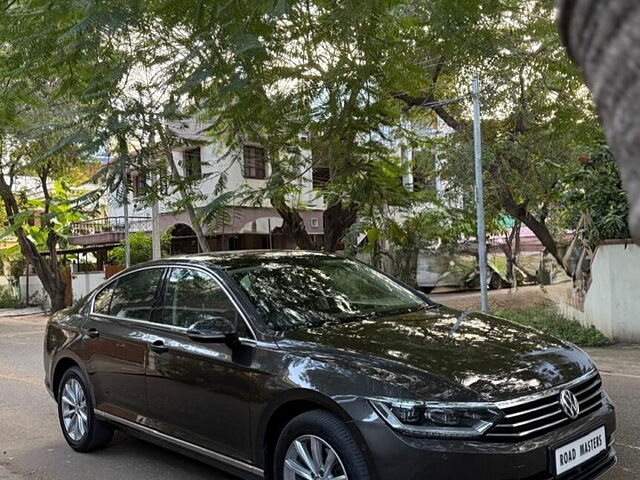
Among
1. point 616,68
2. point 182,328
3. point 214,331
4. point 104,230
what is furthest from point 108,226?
point 616,68

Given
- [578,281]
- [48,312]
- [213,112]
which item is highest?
[213,112]

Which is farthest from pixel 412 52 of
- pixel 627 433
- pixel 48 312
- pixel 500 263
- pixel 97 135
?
pixel 48 312

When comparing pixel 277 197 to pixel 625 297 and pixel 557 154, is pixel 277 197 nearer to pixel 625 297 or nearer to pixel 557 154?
pixel 625 297

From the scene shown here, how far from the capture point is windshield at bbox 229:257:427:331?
423cm

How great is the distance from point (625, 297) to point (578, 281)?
1.48 m

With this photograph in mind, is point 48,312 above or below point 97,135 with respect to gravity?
below

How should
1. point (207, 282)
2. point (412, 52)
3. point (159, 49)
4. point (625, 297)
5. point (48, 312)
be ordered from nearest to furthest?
point (207, 282) < point (159, 49) < point (412, 52) < point (625, 297) < point (48, 312)

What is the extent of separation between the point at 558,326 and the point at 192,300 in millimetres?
7346

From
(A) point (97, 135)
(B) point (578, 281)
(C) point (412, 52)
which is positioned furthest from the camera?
(B) point (578, 281)

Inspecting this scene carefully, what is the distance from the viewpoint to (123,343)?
498 cm

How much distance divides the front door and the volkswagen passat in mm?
11

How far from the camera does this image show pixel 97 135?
4980 millimetres

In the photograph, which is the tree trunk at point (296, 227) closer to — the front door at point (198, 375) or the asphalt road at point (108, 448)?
the asphalt road at point (108, 448)

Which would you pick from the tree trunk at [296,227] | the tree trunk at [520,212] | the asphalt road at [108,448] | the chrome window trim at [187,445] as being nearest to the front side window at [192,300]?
the chrome window trim at [187,445]
